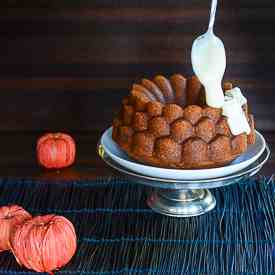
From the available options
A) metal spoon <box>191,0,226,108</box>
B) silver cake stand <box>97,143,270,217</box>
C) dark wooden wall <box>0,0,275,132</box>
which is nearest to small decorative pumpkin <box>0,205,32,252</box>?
silver cake stand <box>97,143,270,217</box>

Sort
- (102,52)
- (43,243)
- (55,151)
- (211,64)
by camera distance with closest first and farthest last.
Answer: (43,243)
(211,64)
(55,151)
(102,52)

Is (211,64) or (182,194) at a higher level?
(211,64)

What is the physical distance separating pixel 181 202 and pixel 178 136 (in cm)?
12

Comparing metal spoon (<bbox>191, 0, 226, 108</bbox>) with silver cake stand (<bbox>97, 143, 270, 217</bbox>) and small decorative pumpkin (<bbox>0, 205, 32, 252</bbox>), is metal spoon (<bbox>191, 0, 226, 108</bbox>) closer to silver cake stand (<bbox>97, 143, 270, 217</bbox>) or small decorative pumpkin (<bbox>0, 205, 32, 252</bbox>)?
silver cake stand (<bbox>97, 143, 270, 217</bbox>)

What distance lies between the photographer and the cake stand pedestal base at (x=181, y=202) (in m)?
0.87

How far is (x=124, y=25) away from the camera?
1.19 m

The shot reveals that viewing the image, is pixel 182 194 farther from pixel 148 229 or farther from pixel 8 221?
pixel 8 221

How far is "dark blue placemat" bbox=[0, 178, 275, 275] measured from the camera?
2.46 feet

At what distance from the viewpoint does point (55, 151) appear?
1.01m

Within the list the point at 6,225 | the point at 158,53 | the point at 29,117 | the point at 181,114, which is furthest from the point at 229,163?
the point at 29,117

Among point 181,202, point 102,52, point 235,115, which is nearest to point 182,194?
point 181,202

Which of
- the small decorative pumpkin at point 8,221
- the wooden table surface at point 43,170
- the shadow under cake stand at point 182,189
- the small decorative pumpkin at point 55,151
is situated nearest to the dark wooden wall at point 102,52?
the wooden table surface at point 43,170

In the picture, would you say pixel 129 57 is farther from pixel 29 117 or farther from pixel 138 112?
pixel 138 112

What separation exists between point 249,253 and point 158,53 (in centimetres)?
54
